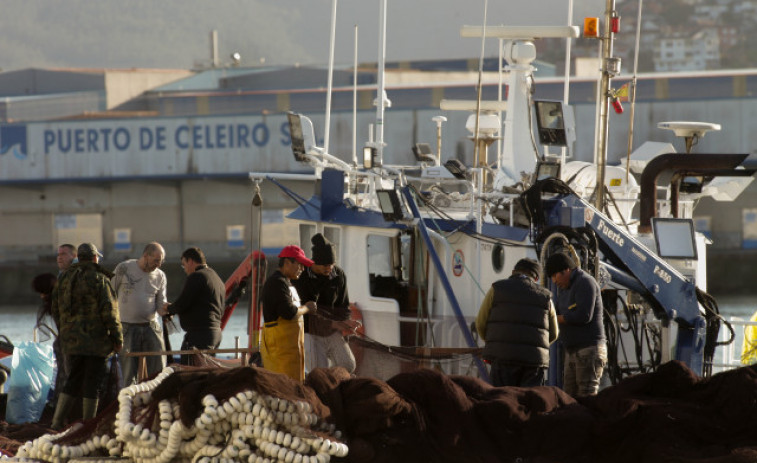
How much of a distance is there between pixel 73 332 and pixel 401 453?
10.5 feet

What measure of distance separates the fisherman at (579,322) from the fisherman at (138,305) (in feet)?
10.3

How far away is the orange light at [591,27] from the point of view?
1025 cm

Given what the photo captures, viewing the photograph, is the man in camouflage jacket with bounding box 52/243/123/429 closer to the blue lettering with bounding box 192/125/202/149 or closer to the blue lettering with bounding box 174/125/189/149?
the blue lettering with bounding box 192/125/202/149

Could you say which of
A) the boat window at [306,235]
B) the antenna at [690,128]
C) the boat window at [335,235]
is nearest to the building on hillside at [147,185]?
the boat window at [306,235]

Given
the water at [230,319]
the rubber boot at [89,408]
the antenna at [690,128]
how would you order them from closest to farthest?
the rubber boot at [89,408] → the antenna at [690,128] → the water at [230,319]

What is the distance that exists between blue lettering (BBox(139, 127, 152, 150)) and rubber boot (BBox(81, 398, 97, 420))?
2858 centimetres

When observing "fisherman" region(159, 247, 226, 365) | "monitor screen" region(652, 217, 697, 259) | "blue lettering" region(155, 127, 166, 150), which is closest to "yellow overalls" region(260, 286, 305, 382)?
"fisherman" region(159, 247, 226, 365)

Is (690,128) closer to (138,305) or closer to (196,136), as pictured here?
(138,305)

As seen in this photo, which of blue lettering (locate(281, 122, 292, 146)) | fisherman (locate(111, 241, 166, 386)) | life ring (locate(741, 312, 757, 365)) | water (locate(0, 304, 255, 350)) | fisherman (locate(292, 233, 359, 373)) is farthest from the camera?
blue lettering (locate(281, 122, 292, 146))

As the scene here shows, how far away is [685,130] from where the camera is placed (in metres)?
11.6

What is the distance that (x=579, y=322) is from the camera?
809cm

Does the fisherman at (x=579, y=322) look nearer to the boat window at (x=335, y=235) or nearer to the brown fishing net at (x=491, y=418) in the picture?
the brown fishing net at (x=491, y=418)

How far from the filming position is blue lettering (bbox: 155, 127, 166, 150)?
3641cm

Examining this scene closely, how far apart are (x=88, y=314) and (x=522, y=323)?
10.0ft
